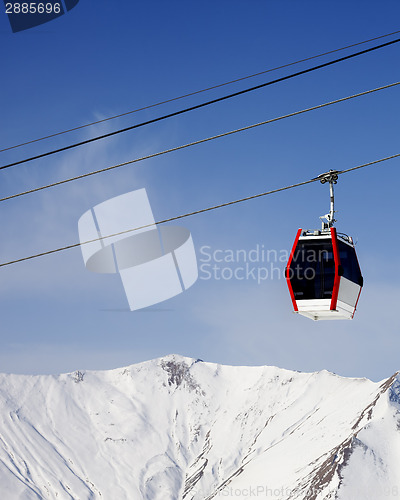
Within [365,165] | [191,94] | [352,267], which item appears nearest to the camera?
[365,165]

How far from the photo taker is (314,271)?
749 inches

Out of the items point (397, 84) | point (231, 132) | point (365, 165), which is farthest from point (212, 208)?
point (397, 84)

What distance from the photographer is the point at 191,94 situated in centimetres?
1791

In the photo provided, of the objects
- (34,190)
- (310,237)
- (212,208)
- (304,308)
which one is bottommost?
(304,308)

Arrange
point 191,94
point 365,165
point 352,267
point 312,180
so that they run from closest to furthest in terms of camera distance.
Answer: point 365,165 < point 312,180 < point 191,94 < point 352,267

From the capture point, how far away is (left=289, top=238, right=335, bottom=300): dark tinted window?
18.8 meters

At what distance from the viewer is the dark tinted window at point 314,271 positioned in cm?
1878

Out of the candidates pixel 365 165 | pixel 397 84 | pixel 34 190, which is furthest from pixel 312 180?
pixel 34 190

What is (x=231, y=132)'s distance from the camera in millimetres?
15672

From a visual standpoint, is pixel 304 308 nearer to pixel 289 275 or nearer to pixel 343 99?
pixel 289 275

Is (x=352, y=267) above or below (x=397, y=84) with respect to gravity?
below

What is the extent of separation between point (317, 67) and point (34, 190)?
6.66m

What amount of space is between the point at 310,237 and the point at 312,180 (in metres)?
2.89

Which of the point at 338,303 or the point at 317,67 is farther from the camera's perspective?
the point at 338,303
